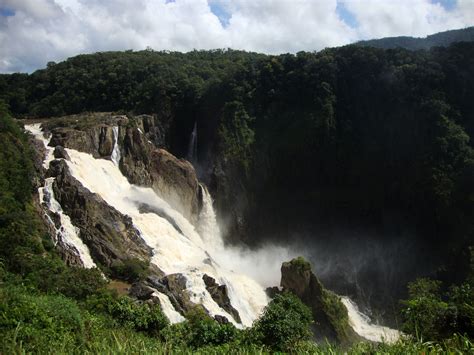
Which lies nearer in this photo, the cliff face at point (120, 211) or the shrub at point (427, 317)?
the shrub at point (427, 317)

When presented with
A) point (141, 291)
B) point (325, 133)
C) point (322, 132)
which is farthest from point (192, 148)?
point (141, 291)

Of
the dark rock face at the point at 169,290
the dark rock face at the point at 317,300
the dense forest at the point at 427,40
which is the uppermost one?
the dense forest at the point at 427,40

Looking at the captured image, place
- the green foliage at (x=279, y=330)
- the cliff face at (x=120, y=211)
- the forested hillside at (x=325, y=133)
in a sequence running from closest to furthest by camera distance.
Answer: the green foliage at (x=279, y=330)
the cliff face at (x=120, y=211)
the forested hillside at (x=325, y=133)

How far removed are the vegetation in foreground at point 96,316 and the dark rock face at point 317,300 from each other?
5.07m

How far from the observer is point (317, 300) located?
105ft

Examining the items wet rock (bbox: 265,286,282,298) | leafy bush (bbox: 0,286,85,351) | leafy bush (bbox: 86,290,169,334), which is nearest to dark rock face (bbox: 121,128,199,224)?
wet rock (bbox: 265,286,282,298)

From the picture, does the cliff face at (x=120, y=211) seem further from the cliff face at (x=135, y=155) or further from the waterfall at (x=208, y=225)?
the waterfall at (x=208, y=225)

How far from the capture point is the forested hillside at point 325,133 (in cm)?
4250

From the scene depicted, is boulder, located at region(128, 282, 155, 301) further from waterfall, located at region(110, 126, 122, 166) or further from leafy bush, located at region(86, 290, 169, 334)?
waterfall, located at region(110, 126, 122, 166)

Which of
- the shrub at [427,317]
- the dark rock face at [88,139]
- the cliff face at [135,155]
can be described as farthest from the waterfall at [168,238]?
the shrub at [427,317]

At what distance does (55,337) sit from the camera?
10.7m

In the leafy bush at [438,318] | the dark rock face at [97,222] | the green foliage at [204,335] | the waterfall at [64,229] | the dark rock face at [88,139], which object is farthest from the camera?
the dark rock face at [88,139]

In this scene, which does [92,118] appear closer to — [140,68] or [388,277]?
[140,68]

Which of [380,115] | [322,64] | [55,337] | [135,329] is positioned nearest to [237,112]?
[322,64]
